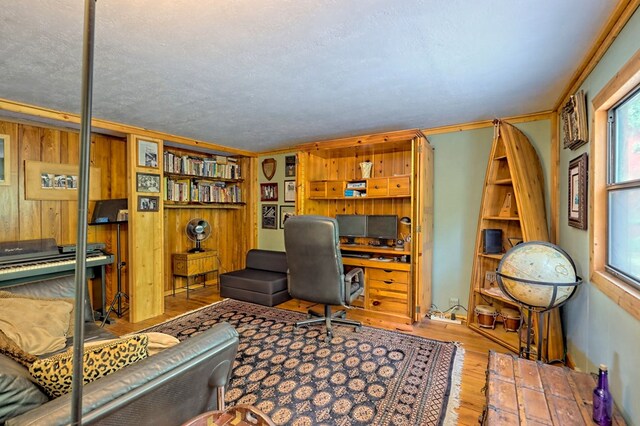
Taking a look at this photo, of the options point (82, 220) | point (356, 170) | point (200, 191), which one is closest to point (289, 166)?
point (356, 170)

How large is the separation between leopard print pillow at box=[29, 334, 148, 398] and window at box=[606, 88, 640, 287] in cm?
217

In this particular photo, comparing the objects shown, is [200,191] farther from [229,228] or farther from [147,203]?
[147,203]

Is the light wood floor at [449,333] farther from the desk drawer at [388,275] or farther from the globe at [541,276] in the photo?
the globe at [541,276]

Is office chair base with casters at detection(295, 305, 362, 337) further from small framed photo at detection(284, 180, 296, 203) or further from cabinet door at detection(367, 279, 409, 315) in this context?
small framed photo at detection(284, 180, 296, 203)

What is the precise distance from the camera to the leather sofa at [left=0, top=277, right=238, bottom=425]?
871 millimetres

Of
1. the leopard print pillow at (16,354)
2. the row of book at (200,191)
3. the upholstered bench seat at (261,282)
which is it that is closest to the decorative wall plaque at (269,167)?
the row of book at (200,191)

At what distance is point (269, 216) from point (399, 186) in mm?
2391

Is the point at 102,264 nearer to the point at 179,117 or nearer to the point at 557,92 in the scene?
the point at 179,117

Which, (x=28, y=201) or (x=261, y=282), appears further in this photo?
(x=261, y=282)

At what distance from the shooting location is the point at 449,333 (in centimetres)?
305

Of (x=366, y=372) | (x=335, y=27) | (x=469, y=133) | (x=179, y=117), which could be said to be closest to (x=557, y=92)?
(x=469, y=133)

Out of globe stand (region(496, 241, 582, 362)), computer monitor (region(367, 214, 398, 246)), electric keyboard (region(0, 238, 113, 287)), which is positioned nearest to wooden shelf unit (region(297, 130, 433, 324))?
computer monitor (region(367, 214, 398, 246))

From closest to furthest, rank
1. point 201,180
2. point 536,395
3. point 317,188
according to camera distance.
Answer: point 536,395 < point 317,188 < point 201,180

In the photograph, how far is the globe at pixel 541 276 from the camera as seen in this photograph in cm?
189
